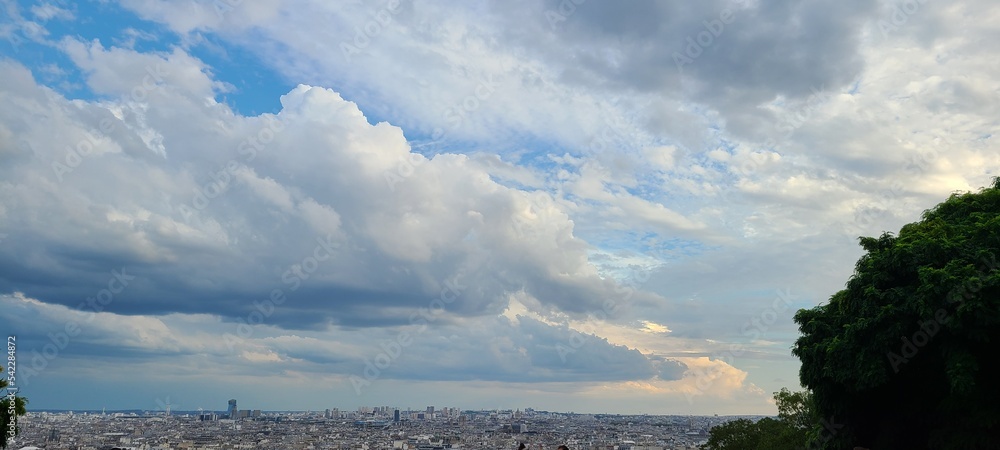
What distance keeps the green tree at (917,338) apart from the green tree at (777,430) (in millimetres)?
9450

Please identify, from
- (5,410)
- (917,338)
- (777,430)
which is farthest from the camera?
(777,430)

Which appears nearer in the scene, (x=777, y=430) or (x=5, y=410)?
(x=5, y=410)

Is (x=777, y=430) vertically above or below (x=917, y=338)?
below

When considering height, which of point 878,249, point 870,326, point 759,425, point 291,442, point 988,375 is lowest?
point 291,442

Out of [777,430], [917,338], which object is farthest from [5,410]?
[777,430]

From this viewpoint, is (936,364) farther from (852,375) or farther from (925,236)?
(925,236)

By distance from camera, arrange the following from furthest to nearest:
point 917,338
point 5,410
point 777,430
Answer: point 777,430
point 5,410
point 917,338

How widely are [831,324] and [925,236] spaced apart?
4105 millimetres

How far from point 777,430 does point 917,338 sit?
28157 mm

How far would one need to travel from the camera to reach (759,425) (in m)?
50.6

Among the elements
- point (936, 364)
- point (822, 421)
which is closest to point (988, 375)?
point (936, 364)

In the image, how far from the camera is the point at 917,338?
70.5ft

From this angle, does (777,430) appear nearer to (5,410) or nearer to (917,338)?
(917,338)

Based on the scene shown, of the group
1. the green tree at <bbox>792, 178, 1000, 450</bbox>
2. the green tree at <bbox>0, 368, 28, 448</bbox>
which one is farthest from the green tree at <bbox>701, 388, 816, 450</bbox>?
the green tree at <bbox>0, 368, 28, 448</bbox>
